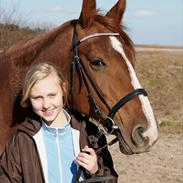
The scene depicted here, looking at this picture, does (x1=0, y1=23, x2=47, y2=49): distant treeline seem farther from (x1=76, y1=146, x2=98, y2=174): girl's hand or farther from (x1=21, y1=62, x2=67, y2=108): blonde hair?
(x1=76, y1=146, x2=98, y2=174): girl's hand

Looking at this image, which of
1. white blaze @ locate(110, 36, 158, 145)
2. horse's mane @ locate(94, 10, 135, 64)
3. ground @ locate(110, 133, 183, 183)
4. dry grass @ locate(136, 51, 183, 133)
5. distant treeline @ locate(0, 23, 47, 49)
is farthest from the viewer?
dry grass @ locate(136, 51, 183, 133)

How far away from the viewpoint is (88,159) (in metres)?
2.56

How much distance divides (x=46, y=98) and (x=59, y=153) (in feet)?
1.08

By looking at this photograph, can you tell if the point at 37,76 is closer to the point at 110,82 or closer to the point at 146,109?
the point at 110,82

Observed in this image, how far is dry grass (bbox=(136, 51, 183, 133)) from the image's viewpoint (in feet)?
40.8

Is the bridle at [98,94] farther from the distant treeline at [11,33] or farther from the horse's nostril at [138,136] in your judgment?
the distant treeline at [11,33]

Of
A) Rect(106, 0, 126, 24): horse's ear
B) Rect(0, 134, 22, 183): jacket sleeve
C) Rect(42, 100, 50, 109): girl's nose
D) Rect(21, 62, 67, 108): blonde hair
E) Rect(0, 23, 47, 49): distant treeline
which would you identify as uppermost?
Rect(106, 0, 126, 24): horse's ear

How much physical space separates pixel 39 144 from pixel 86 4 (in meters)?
1.09

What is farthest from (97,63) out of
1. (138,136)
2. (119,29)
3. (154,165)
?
(154,165)

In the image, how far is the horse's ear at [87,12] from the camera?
3.08 meters

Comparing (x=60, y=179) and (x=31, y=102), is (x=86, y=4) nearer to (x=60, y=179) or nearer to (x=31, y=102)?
(x=31, y=102)

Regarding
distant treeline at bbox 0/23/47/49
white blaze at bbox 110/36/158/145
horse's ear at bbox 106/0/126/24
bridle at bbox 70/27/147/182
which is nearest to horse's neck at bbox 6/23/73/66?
bridle at bbox 70/27/147/182

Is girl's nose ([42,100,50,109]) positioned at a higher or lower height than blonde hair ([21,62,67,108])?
lower

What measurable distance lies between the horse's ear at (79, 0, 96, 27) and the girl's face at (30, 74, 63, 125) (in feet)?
2.23
